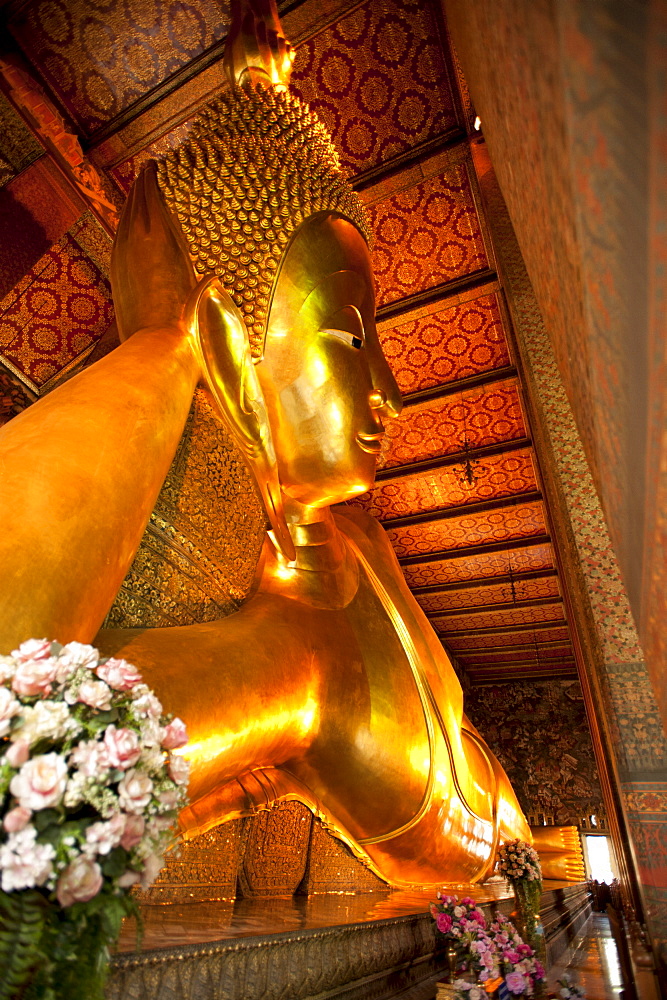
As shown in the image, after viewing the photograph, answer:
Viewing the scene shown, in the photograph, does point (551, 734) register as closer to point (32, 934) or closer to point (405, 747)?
point (405, 747)

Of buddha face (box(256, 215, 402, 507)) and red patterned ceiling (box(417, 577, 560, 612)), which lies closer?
buddha face (box(256, 215, 402, 507))

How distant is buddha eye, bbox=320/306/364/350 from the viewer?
225cm

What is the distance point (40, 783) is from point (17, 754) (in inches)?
1.9

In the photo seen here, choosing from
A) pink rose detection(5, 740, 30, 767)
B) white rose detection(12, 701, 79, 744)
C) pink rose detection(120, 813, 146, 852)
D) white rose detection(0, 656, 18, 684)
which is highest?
white rose detection(0, 656, 18, 684)

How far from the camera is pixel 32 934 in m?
0.65

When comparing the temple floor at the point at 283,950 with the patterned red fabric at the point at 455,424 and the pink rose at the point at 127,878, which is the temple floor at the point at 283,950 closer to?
the pink rose at the point at 127,878

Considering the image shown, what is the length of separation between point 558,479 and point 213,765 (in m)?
1.48

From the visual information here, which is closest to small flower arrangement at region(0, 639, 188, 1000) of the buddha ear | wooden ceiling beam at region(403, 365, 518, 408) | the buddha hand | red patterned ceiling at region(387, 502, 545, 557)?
the buddha ear

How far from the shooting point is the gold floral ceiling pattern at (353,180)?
9.64 ft

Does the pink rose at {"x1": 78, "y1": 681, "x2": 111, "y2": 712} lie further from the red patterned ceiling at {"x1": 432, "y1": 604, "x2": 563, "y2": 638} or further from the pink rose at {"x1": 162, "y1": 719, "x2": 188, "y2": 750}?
the red patterned ceiling at {"x1": 432, "y1": 604, "x2": 563, "y2": 638}

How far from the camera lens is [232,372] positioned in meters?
1.98

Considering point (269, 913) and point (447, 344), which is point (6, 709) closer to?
point (269, 913)

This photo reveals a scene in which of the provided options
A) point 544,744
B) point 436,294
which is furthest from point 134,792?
point 544,744

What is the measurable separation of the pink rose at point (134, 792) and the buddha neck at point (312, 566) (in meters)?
1.57
